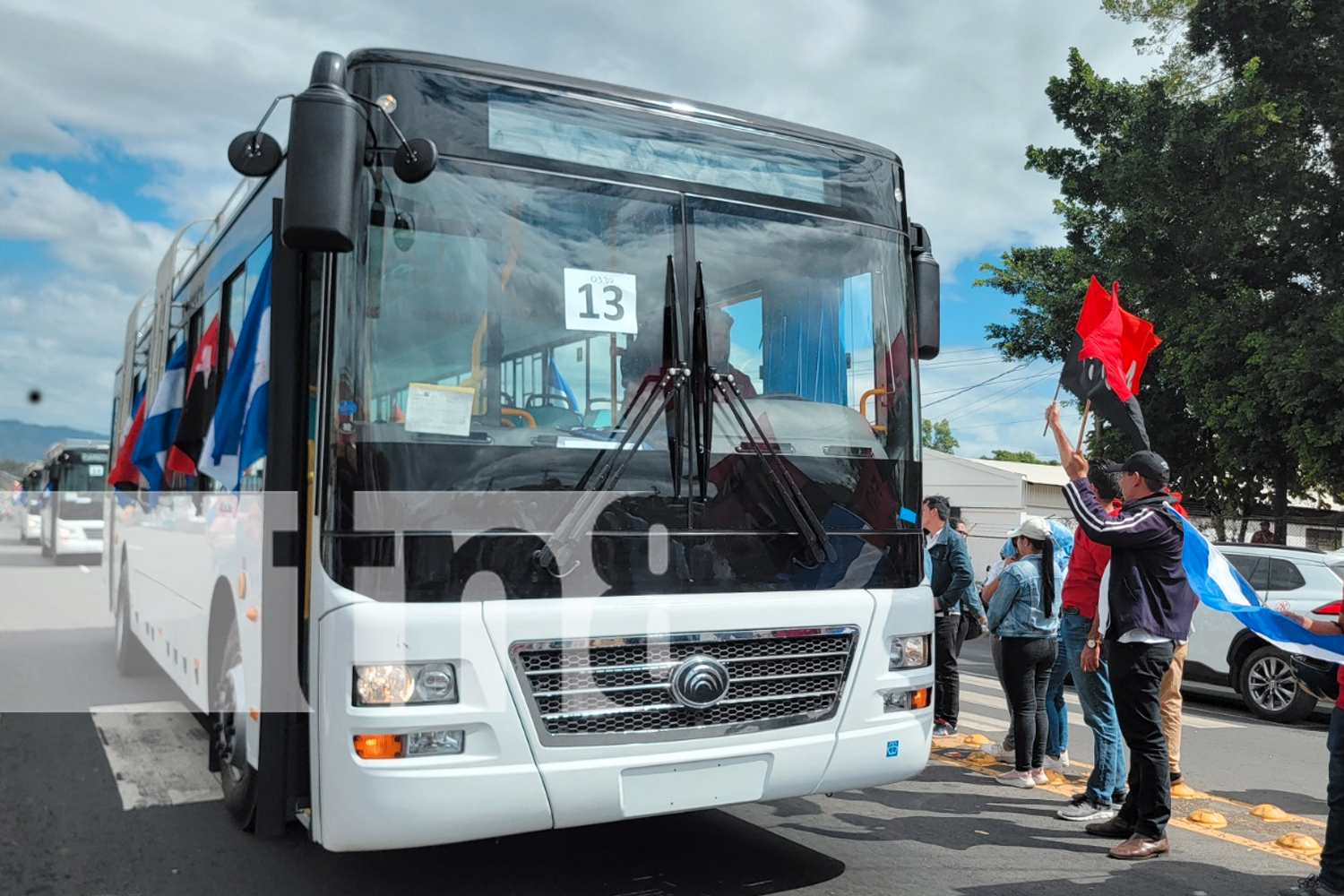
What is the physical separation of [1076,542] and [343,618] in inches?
169

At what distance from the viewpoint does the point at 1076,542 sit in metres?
6.43

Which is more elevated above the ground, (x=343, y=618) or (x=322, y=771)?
(x=343, y=618)

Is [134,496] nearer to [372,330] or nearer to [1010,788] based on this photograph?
[372,330]

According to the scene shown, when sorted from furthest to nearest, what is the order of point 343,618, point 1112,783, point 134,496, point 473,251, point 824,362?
point 134,496, point 1112,783, point 824,362, point 473,251, point 343,618

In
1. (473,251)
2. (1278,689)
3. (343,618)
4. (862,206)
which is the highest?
(862,206)

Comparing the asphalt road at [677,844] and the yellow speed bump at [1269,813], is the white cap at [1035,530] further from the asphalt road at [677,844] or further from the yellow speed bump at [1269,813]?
the yellow speed bump at [1269,813]

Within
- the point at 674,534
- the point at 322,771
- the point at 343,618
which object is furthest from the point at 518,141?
the point at 322,771

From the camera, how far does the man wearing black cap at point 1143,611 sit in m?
5.25

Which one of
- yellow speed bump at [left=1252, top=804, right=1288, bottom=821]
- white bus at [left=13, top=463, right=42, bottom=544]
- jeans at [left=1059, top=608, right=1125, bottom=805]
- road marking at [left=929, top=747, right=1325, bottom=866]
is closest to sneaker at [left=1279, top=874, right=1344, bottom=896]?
road marking at [left=929, top=747, right=1325, bottom=866]

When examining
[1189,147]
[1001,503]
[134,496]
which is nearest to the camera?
[134,496]

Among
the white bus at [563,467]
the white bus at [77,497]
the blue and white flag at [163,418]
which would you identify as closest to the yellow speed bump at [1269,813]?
the white bus at [563,467]

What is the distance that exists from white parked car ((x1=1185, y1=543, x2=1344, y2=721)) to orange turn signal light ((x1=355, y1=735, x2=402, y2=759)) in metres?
8.67

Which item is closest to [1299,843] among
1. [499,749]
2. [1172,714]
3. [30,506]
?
[1172,714]

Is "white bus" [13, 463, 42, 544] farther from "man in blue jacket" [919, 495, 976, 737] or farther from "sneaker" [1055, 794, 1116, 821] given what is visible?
"sneaker" [1055, 794, 1116, 821]
